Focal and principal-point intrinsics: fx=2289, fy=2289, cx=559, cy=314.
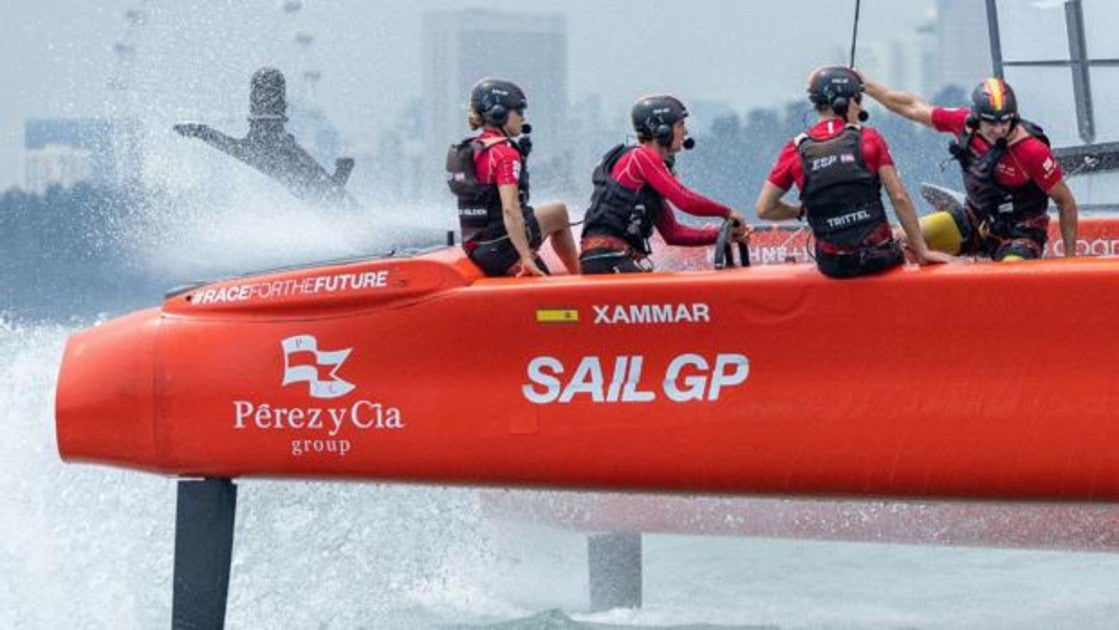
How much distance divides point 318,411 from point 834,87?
6.22ft

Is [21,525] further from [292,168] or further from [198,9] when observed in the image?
[198,9]

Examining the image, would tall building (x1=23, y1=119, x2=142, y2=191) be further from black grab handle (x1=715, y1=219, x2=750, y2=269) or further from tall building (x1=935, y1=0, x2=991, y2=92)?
black grab handle (x1=715, y1=219, x2=750, y2=269)

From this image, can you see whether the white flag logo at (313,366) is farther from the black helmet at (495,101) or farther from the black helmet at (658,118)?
the black helmet at (658,118)

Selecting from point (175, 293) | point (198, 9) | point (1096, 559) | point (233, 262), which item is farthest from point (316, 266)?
point (198, 9)

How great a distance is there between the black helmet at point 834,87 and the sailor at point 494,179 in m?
1.06

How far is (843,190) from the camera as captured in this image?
22.1 ft

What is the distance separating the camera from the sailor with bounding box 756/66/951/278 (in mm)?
6699

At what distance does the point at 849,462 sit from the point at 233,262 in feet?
54.4

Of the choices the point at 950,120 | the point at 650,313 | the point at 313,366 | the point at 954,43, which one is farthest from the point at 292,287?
the point at 954,43

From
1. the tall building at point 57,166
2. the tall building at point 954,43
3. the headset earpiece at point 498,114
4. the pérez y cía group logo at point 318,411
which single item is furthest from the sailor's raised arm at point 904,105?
the tall building at point 57,166

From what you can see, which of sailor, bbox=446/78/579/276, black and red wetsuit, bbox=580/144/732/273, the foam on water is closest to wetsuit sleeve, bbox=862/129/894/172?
black and red wetsuit, bbox=580/144/732/273

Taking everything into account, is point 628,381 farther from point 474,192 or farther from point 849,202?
point 474,192

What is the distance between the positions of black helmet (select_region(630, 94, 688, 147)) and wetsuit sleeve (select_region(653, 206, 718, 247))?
305mm

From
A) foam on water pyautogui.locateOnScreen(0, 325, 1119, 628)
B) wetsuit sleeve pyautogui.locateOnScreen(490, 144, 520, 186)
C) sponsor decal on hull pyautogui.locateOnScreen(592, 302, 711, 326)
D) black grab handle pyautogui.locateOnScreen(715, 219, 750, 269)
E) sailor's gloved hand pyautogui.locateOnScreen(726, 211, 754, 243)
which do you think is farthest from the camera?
foam on water pyautogui.locateOnScreen(0, 325, 1119, 628)
